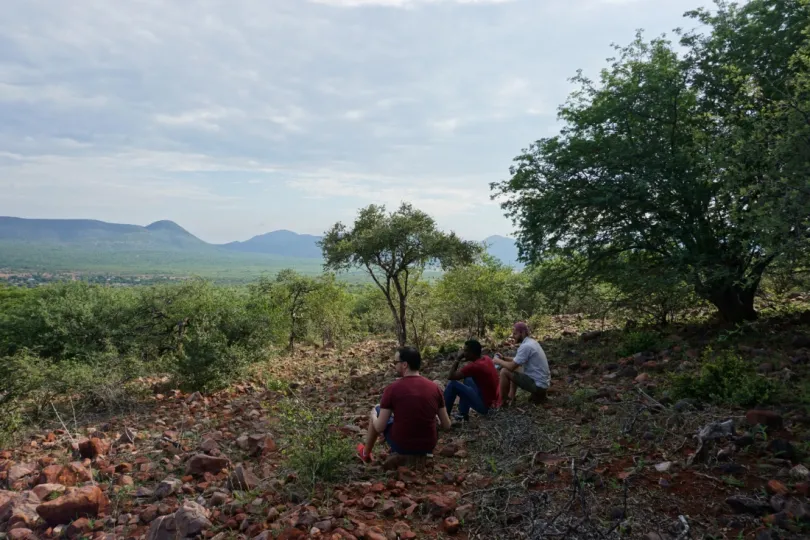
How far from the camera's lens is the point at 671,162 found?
10.1 metres

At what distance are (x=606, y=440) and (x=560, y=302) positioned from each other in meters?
7.97

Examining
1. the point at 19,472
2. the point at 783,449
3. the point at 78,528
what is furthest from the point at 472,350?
the point at 19,472

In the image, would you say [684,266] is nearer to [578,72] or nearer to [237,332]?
[578,72]

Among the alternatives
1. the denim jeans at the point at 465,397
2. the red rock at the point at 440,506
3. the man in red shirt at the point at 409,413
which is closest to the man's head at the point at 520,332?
the denim jeans at the point at 465,397

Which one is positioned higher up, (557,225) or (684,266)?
(557,225)

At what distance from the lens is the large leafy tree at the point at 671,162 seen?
9289 millimetres

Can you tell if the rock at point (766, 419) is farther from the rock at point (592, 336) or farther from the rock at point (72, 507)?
the rock at point (592, 336)

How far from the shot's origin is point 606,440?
215 inches

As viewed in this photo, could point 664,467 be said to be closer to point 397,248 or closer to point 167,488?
point 167,488

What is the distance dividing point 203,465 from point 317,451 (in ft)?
5.80

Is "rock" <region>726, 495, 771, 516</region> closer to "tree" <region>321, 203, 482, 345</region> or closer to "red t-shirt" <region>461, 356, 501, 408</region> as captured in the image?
"red t-shirt" <region>461, 356, 501, 408</region>

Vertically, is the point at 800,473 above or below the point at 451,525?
above

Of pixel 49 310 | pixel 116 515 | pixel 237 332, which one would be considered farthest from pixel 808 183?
pixel 49 310

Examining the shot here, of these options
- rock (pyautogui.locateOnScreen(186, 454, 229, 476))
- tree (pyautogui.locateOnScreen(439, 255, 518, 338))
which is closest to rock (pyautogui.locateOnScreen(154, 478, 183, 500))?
rock (pyautogui.locateOnScreen(186, 454, 229, 476))
